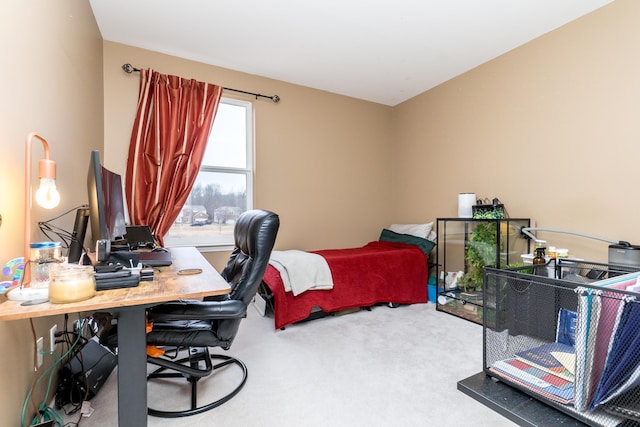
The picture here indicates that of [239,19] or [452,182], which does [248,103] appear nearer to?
[239,19]

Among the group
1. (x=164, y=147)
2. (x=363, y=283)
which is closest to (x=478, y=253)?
(x=363, y=283)

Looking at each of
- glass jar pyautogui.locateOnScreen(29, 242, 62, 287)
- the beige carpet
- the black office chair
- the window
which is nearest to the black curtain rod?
the window

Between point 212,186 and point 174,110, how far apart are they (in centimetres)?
84

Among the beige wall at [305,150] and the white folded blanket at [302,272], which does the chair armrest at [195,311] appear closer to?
the white folded blanket at [302,272]

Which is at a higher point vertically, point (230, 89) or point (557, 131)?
point (230, 89)

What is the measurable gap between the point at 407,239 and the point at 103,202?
315 cm

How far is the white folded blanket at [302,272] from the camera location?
2689 millimetres

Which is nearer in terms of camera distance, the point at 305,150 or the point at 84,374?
the point at 84,374

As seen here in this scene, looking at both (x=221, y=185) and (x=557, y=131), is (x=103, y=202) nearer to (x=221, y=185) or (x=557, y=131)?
(x=221, y=185)

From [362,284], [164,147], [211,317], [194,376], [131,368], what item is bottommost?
[194,376]

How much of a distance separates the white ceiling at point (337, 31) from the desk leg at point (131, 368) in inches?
90.1

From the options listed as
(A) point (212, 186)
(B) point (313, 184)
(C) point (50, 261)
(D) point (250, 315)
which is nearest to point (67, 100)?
(C) point (50, 261)

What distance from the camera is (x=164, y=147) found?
300 cm

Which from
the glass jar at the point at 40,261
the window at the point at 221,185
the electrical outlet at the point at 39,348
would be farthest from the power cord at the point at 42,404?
the window at the point at 221,185
